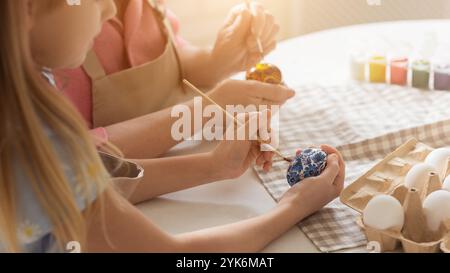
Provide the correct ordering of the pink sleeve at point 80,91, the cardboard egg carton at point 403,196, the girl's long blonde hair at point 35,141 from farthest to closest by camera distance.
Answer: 1. the pink sleeve at point 80,91
2. the cardboard egg carton at point 403,196
3. the girl's long blonde hair at point 35,141

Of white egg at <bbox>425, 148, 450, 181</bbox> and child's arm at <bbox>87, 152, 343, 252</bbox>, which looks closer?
child's arm at <bbox>87, 152, 343, 252</bbox>

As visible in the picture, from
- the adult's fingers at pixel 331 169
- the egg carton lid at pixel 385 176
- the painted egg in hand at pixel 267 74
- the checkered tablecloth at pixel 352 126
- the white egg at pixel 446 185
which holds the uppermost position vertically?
the painted egg in hand at pixel 267 74

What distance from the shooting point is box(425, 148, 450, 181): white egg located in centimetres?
65

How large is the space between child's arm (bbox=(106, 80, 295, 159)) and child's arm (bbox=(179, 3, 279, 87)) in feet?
0.37

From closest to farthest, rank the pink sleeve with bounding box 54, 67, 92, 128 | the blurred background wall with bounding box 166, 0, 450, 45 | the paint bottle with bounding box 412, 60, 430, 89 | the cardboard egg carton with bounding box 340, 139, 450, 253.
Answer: the cardboard egg carton with bounding box 340, 139, 450, 253 < the pink sleeve with bounding box 54, 67, 92, 128 < the paint bottle with bounding box 412, 60, 430, 89 < the blurred background wall with bounding box 166, 0, 450, 45

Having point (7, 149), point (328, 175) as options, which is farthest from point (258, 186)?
point (7, 149)

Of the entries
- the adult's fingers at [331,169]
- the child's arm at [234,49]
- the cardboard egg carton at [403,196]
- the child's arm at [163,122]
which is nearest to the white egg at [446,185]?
the cardboard egg carton at [403,196]

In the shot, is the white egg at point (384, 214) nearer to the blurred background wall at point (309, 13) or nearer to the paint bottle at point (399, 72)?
the paint bottle at point (399, 72)

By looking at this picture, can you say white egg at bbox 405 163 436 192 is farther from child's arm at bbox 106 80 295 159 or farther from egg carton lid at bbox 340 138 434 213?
child's arm at bbox 106 80 295 159

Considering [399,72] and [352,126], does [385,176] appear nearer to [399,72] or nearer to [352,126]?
[352,126]

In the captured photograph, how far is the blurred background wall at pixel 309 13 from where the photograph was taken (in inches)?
40.7

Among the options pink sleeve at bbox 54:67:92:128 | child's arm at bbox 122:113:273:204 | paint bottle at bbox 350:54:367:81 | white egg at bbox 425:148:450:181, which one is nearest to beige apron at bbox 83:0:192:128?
pink sleeve at bbox 54:67:92:128

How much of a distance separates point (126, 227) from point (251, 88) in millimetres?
333

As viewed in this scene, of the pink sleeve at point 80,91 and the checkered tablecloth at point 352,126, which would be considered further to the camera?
the pink sleeve at point 80,91
